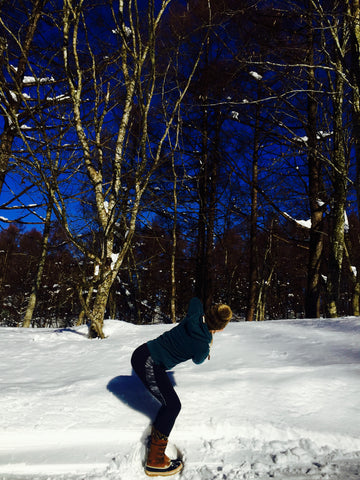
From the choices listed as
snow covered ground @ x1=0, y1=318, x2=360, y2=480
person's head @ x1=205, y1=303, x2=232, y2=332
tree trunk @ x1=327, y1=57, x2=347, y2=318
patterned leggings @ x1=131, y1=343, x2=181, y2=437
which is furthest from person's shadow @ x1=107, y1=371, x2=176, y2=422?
tree trunk @ x1=327, y1=57, x2=347, y2=318

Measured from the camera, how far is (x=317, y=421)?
230 centimetres

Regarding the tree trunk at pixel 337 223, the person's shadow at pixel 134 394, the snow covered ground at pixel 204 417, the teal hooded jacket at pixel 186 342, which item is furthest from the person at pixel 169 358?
the tree trunk at pixel 337 223

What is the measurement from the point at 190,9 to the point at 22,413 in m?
7.91

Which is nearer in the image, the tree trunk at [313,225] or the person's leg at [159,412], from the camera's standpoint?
the person's leg at [159,412]

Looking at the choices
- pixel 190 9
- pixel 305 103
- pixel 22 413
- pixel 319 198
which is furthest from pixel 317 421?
pixel 190 9

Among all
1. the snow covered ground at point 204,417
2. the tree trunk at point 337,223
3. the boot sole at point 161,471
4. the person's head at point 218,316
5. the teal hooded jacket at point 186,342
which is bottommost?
the boot sole at point 161,471

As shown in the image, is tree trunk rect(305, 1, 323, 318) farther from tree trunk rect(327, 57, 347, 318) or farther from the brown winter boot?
the brown winter boot

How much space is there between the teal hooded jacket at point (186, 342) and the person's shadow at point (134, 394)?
0.47 meters

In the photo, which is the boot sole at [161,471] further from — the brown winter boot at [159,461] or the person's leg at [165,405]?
the person's leg at [165,405]

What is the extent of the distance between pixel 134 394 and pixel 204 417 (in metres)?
0.66

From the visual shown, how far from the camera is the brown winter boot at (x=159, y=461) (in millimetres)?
1982

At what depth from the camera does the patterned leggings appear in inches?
83.0

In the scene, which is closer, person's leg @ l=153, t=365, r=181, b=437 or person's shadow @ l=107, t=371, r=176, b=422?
person's leg @ l=153, t=365, r=181, b=437

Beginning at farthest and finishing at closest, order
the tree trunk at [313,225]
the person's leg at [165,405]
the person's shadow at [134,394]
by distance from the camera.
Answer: the tree trunk at [313,225]
the person's shadow at [134,394]
the person's leg at [165,405]
